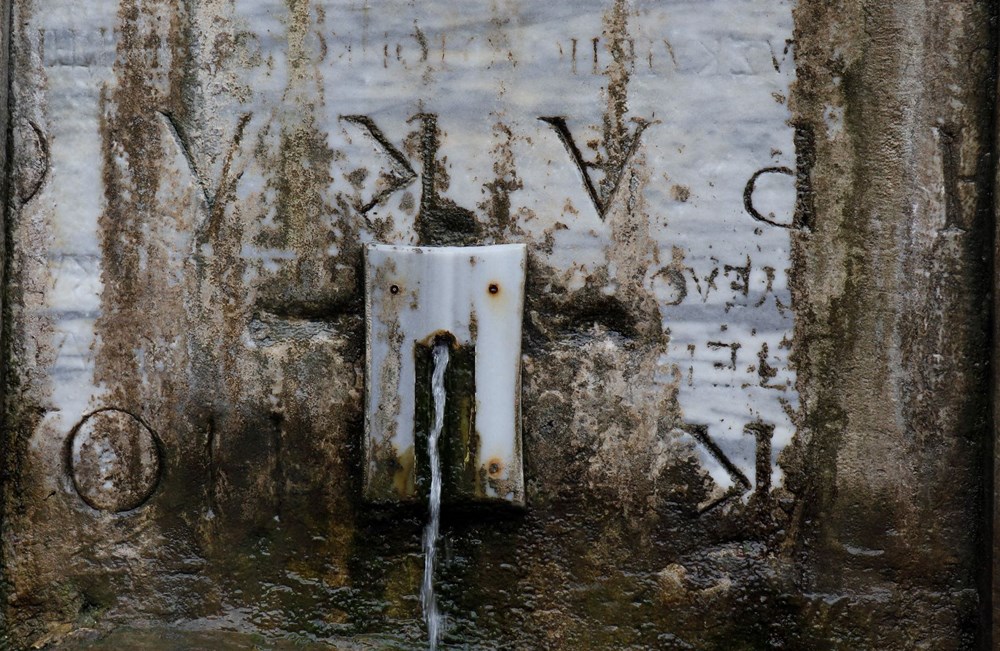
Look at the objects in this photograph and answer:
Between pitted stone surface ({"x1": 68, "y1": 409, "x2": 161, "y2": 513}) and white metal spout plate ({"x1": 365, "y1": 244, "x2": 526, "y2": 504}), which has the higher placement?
white metal spout plate ({"x1": 365, "y1": 244, "x2": 526, "y2": 504})

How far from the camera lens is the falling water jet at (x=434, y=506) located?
151cm

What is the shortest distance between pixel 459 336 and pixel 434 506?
12.1 inches

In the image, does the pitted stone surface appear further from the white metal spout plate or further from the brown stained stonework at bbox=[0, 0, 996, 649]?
the white metal spout plate

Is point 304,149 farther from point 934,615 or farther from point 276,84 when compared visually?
point 934,615

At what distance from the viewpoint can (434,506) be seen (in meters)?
1.53

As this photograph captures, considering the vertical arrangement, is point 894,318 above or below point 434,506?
above

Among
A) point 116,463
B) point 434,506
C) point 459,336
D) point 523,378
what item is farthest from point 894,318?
point 116,463

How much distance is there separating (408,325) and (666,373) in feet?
1.53

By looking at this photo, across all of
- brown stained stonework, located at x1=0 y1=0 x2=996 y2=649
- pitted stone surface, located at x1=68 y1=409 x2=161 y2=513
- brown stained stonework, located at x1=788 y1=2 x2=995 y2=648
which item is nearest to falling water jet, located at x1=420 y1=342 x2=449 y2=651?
brown stained stonework, located at x1=0 y1=0 x2=996 y2=649

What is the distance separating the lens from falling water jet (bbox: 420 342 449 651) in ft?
4.95

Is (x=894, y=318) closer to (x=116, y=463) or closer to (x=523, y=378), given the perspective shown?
(x=523, y=378)

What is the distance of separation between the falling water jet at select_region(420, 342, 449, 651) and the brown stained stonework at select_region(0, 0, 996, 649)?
2 centimetres

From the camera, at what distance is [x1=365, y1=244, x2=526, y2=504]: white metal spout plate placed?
1506 millimetres

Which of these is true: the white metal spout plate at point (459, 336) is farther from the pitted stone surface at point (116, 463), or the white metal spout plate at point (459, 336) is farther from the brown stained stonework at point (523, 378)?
the pitted stone surface at point (116, 463)
